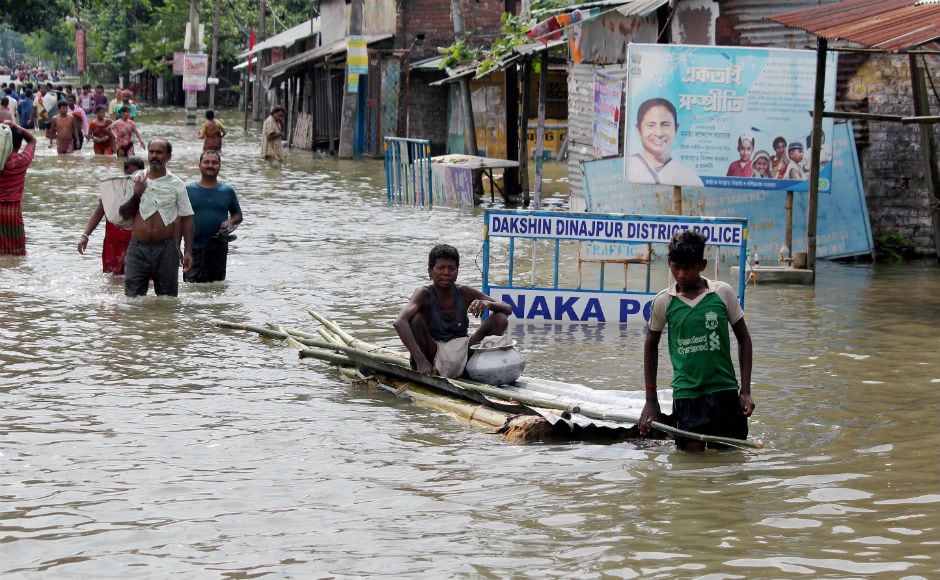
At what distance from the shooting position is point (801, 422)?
8055 millimetres

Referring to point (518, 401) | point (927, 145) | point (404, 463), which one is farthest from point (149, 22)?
point (404, 463)

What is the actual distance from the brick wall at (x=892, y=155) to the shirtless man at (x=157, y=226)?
7801 mm

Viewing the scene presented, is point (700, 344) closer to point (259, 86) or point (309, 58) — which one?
point (309, 58)

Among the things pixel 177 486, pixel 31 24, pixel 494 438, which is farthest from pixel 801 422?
pixel 31 24

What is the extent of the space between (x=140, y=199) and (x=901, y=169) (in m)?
8.58

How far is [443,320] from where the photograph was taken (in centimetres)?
848

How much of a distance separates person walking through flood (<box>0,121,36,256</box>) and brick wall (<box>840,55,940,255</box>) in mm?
9199

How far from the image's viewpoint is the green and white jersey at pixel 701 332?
262 inches

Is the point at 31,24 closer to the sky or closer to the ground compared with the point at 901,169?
closer to the sky

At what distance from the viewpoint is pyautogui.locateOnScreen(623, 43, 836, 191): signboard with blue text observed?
45.7 feet

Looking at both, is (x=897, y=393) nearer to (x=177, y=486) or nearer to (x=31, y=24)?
(x=177, y=486)

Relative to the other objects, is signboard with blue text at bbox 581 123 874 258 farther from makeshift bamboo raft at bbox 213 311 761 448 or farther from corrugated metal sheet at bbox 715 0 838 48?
makeshift bamboo raft at bbox 213 311 761 448

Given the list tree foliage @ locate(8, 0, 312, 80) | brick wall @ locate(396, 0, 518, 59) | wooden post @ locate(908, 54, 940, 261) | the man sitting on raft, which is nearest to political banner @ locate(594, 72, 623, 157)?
wooden post @ locate(908, 54, 940, 261)

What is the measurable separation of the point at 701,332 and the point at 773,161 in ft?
25.8
